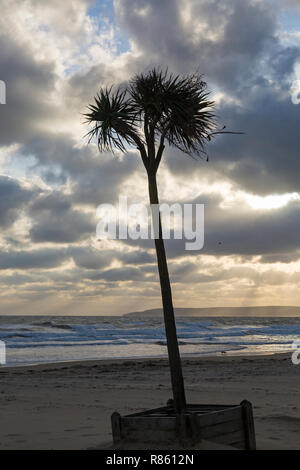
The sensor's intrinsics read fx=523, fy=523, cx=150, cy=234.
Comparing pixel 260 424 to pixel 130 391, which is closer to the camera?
pixel 260 424

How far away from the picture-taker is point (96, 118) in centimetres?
808

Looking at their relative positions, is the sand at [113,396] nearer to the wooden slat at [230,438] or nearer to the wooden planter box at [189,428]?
the wooden planter box at [189,428]

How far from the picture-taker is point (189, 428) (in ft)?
21.4

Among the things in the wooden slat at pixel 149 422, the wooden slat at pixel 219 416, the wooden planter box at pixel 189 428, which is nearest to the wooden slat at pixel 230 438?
the wooden planter box at pixel 189 428

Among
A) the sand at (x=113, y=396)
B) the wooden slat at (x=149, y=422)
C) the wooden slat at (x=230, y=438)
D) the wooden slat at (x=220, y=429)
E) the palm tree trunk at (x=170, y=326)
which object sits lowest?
the sand at (x=113, y=396)

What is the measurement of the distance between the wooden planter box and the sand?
0.81 metres

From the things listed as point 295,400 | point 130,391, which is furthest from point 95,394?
point 295,400

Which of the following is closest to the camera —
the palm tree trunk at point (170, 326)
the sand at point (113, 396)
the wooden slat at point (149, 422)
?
the wooden slat at point (149, 422)

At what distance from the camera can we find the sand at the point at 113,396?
883 centimetres

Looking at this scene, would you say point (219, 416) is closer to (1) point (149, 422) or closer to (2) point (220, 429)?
(2) point (220, 429)

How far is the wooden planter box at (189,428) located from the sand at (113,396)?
2.65ft
